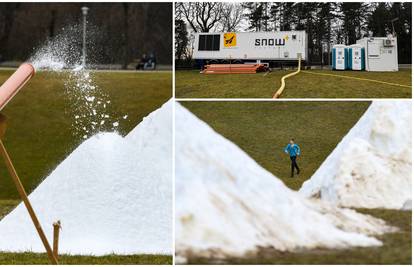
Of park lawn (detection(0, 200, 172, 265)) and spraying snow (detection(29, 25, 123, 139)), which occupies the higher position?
spraying snow (detection(29, 25, 123, 139))

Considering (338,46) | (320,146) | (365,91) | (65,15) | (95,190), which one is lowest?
(95,190)

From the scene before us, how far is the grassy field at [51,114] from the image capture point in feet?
54.6

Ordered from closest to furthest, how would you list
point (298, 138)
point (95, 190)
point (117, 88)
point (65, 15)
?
point (298, 138), point (95, 190), point (117, 88), point (65, 15)

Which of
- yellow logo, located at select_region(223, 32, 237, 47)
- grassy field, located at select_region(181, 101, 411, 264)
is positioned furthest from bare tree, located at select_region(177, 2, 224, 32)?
grassy field, located at select_region(181, 101, 411, 264)

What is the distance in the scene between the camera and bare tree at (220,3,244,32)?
29.3ft

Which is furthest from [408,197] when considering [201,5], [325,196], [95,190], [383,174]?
[95,190]

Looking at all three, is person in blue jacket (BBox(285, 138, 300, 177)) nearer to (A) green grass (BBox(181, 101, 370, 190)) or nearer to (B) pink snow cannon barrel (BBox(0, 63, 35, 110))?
(A) green grass (BBox(181, 101, 370, 190))

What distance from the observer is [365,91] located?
8.77 metres

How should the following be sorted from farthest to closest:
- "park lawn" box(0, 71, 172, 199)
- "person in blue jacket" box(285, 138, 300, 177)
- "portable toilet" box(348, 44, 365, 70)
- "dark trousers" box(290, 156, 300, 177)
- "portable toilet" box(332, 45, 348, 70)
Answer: "park lawn" box(0, 71, 172, 199) < "portable toilet" box(348, 44, 365, 70) < "portable toilet" box(332, 45, 348, 70) < "person in blue jacket" box(285, 138, 300, 177) < "dark trousers" box(290, 156, 300, 177)

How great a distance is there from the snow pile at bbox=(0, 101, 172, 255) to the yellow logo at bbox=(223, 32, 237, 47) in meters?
1.38

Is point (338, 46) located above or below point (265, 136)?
above

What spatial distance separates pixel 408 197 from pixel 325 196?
1.01 meters

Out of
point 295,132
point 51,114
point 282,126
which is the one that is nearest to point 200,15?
point 282,126

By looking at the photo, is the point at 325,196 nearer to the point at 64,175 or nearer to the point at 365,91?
the point at 365,91
